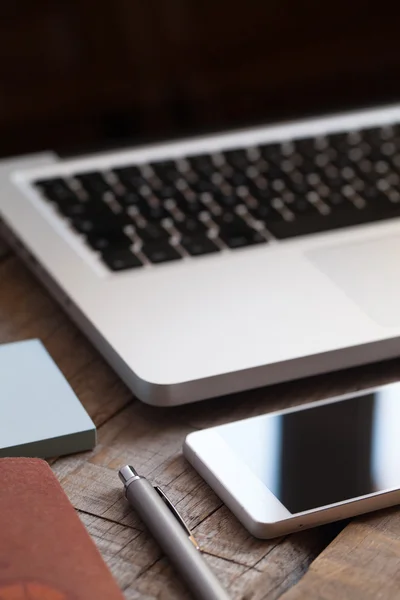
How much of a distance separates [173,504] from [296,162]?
440mm

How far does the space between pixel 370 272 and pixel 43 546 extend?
1.15 feet

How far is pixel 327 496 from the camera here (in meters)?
0.47

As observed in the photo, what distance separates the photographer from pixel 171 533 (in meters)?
0.45

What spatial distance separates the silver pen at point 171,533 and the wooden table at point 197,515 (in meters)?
0.01

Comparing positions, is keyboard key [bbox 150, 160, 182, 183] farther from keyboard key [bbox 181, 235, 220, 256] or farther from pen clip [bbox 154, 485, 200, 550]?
pen clip [bbox 154, 485, 200, 550]

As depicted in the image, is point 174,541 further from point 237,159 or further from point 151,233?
point 237,159

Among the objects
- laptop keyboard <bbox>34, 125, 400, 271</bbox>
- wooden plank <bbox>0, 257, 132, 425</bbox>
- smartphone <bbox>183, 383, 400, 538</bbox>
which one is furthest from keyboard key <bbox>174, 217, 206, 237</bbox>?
smartphone <bbox>183, 383, 400, 538</bbox>

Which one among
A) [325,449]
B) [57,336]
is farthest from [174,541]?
[57,336]

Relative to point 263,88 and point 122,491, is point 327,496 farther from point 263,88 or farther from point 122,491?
point 263,88

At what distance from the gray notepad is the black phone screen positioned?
9 cm

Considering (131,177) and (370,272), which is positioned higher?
(131,177)

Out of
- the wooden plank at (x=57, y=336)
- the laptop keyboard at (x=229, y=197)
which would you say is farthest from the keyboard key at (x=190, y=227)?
the wooden plank at (x=57, y=336)

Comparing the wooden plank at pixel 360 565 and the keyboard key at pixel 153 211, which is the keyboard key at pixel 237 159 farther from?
the wooden plank at pixel 360 565

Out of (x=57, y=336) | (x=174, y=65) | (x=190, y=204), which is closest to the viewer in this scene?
(x=57, y=336)
